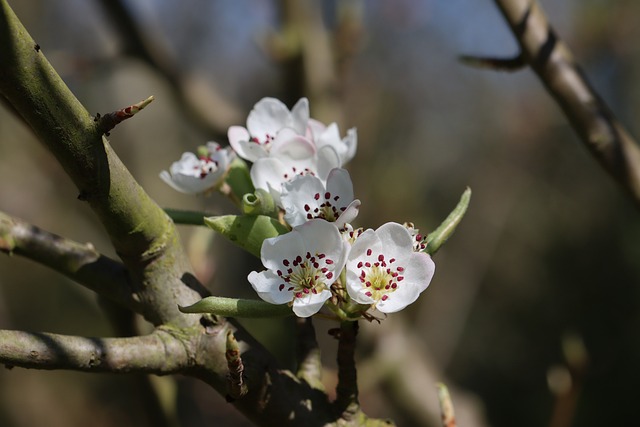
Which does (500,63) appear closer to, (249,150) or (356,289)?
(249,150)

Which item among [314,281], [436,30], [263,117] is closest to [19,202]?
[263,117]

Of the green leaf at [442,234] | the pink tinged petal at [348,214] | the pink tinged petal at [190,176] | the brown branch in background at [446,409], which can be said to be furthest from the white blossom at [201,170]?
the brown branch in background at [446,409]

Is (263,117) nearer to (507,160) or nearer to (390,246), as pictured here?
(390,246)

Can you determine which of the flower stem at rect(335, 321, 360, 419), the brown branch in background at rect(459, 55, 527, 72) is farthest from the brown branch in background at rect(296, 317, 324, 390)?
the brown branch in background at rect(459, 55, 527, 72)

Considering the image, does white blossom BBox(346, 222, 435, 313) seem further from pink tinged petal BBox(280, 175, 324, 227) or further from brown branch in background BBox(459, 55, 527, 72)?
brown branch in background BBox(459, 55, 527, 72)

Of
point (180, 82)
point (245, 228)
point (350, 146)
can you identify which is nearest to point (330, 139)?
point (350, 146)

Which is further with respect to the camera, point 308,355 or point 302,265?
point 308,355
